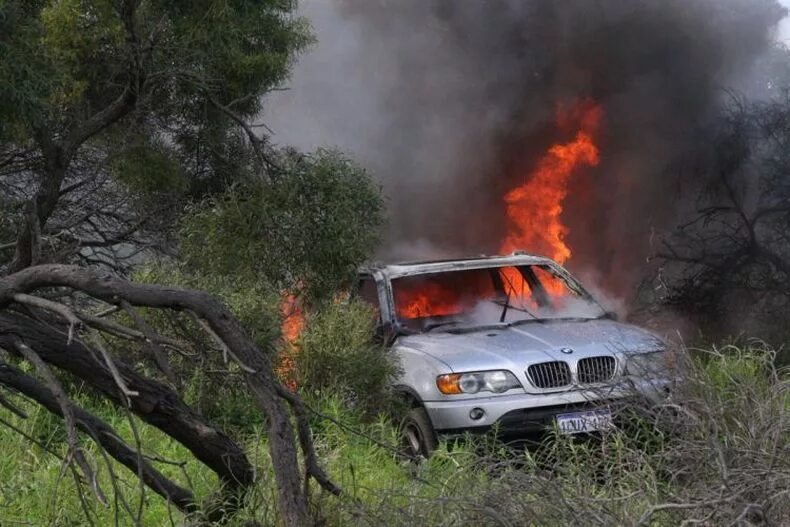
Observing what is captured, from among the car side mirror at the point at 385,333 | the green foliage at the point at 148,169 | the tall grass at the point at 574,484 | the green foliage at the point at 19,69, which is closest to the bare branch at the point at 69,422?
the tall grass at the point at 574,484

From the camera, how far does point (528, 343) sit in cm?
731

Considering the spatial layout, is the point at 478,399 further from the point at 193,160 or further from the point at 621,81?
the point at 621,81

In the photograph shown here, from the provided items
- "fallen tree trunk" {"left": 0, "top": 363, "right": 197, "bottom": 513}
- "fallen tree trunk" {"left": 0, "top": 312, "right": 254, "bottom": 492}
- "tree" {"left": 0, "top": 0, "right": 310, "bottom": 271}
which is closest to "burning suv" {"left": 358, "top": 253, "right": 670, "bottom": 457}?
"fallen tree trunk" {"left": 0, "top": 312, "right": 254, "bottom": 492}

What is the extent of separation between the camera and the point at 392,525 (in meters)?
4.26

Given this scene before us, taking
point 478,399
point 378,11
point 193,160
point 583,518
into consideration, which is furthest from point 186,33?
point 583,518

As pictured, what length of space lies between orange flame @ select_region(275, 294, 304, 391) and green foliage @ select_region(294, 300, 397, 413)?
0.06 meters

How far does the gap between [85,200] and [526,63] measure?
6.69m

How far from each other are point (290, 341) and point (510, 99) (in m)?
8.63

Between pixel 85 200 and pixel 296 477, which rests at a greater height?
pixel 85 200

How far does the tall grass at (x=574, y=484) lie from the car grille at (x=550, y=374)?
26.3 inches

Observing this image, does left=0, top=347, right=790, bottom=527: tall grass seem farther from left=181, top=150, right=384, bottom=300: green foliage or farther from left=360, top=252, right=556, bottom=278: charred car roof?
left=181, top=150, right=384, bottom=300: green foliage

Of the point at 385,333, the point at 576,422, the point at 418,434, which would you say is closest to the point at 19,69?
the point at 385,333

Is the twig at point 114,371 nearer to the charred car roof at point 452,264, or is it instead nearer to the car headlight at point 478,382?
the car headlight at point 478,382

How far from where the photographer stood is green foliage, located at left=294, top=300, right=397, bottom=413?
7523 mm
